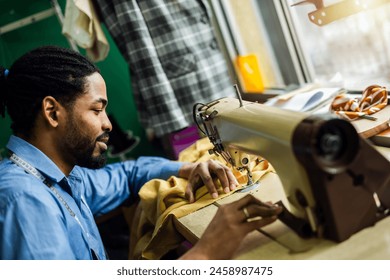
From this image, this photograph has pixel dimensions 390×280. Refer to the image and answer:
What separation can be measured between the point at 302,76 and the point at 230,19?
0.73 meters

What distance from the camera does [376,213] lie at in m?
0.91

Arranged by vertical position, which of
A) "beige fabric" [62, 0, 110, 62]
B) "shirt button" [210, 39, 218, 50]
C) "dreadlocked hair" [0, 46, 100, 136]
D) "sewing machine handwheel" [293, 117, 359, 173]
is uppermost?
"beige fabric" [62, 0, 110, 62]

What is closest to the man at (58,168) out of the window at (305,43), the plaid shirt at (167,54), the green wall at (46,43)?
the window at (305,43)

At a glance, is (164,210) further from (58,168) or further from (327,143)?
(327,143)

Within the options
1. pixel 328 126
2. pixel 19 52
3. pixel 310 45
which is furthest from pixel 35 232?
pixel 19 52

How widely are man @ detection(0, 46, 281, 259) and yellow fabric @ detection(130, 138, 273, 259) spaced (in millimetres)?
39

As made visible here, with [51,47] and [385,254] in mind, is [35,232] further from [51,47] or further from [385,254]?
[385,254]

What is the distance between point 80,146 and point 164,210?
0.32 m

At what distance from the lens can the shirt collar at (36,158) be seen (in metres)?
1.20

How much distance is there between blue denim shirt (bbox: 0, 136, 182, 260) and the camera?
0.98m

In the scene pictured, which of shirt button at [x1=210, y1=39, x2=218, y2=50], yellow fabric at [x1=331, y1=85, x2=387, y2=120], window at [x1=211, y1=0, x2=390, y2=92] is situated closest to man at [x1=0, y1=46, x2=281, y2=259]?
yellow fabric at [x1=331, y1=85, x2=387, y2=120]

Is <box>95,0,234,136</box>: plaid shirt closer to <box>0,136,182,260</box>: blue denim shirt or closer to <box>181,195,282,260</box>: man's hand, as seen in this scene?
<box>0,136,182,260</box>: blue denim shirt

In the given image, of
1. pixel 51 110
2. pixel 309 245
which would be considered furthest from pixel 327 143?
pixel 51 110

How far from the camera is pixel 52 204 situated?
1077mm
